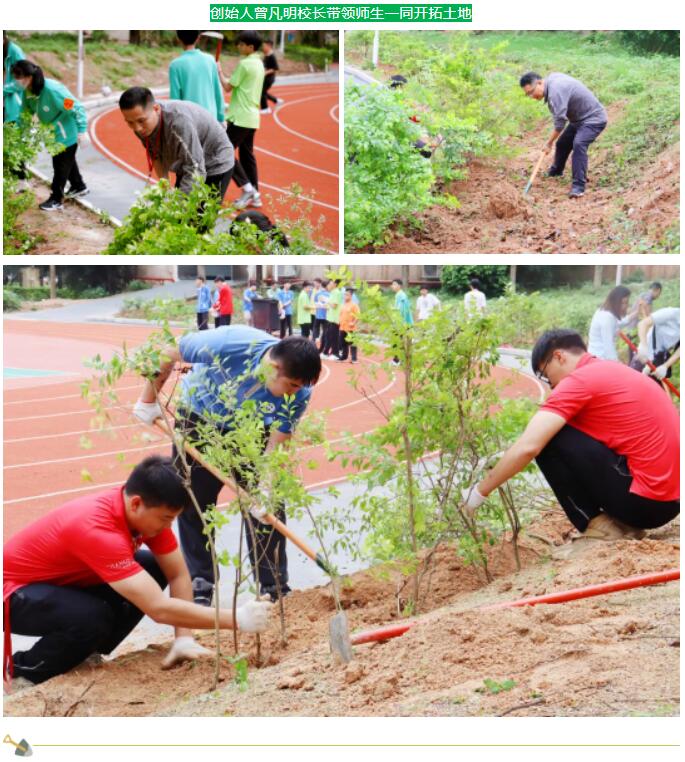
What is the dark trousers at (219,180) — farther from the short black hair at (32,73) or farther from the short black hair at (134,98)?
the short black hair at (32,73)

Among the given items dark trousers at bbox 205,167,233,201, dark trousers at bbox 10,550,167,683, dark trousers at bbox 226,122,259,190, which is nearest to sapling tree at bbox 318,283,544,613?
dark trousers at bbox 10,550,167,683

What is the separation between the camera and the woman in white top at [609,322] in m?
6.35

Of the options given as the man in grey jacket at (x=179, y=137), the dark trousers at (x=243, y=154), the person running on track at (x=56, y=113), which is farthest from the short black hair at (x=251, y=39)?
the person running on track at (x=56, y=113)

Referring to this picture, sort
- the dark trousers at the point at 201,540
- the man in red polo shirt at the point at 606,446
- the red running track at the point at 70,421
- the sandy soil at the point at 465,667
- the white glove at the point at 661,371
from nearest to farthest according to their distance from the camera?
the sandy soil at the point at 465,667 < the man in red polo shirt at the point at 606,446 < the dark trousers at the point at 201,540 < the red running track at the point at 70,421 < the white glove at the point at 661,371

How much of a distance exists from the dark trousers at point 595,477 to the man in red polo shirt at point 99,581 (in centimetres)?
148

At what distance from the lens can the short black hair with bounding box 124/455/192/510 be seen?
397 cm

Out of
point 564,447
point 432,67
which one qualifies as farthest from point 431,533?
point 432,67

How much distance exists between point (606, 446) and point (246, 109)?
3.44m

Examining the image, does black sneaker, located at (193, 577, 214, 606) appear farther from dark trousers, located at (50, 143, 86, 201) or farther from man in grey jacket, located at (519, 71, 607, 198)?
man in grey jacket, located at (519, 71, 607, 198)

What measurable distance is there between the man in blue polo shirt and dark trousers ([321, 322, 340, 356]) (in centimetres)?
89

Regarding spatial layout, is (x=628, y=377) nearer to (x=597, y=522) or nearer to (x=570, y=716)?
(x=597, y=522)

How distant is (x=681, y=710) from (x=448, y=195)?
359 cm

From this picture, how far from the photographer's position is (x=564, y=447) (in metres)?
4.51
